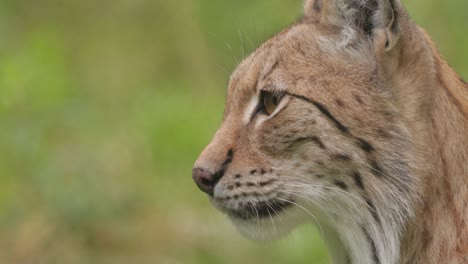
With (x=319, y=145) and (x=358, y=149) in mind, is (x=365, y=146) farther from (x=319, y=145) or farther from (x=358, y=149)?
(x=319, y=145)

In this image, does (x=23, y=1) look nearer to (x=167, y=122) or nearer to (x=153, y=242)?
(x=167, y=122)

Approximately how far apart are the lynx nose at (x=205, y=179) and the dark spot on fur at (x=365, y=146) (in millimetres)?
829

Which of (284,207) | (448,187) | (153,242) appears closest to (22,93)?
(153,242)

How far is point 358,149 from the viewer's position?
626cm

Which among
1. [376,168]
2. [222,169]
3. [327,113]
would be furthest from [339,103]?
[222,169]

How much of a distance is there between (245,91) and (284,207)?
0.74m

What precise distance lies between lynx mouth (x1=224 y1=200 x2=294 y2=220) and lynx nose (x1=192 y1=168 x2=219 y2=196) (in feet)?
0.55

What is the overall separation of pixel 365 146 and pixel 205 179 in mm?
912

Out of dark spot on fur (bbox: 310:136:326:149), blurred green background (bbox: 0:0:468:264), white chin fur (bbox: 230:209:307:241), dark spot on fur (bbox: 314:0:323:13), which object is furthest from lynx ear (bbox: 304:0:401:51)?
blurred green background (bbox: 0:0:468:264)

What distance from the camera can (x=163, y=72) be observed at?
46.4 feet

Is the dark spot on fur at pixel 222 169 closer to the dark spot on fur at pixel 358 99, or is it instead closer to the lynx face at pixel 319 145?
the lynx face at pixel 319 145

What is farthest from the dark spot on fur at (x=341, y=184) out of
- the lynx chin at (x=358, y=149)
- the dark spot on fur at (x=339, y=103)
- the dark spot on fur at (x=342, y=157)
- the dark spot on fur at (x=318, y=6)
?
the dark spot on fur at (x=318, y=6)

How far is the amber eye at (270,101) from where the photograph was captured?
6.59m

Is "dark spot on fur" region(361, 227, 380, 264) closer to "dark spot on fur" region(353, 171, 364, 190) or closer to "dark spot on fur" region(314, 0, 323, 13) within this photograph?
"dark spot on fur" region(353, 171, 364, 190)
